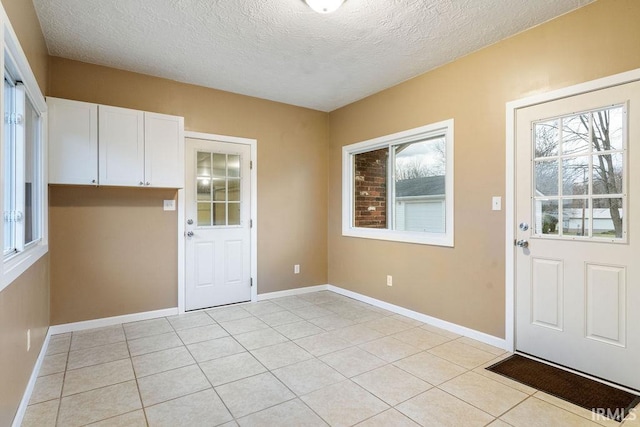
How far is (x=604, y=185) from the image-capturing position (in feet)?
7.57

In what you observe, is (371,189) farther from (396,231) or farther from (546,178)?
(546,178)

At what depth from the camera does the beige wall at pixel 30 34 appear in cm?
185

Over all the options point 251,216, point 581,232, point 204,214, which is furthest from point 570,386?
point 204,214

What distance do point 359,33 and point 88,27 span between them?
7.26 feet

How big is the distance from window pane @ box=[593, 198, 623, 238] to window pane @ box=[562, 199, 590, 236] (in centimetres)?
5

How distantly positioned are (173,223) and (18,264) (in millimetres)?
1897

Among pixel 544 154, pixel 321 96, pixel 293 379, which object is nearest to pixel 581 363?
pixel 544 154

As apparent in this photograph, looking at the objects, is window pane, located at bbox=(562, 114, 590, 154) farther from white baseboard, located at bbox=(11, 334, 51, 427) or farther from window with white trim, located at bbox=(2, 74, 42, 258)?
white baseboard, located at bbox=(11, 334, 51, 427)

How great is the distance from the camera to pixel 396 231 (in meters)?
3.97

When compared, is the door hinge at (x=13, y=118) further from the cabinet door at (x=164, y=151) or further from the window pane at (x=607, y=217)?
the window pane at (x=607, y=217)

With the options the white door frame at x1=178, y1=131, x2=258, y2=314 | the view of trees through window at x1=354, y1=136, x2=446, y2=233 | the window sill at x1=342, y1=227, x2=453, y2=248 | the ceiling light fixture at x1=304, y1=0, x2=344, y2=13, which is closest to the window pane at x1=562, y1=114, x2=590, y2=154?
the view of trees through window at x1=354, y1=136, x2=446, y2=233

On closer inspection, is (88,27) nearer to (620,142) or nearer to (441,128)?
(441,128)

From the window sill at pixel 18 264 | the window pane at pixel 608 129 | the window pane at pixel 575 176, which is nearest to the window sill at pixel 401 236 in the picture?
the window pane at pixel 575 176

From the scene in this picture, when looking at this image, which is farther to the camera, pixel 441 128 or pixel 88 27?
pixel 441 128
